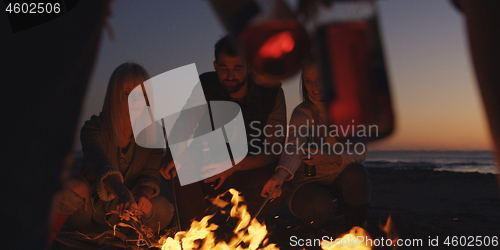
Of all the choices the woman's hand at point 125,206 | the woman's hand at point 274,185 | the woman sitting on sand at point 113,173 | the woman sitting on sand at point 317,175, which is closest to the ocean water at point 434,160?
the woman sitting on sand at point 317,175

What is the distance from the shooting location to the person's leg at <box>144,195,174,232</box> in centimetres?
227

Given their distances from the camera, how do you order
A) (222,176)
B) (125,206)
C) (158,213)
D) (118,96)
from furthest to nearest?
(222,176) → (158,213) → (118,96) → (125,206)

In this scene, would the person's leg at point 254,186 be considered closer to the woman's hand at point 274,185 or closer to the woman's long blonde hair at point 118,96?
the woman's hand at point 274,185

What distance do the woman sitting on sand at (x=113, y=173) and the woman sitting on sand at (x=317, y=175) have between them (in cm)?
80

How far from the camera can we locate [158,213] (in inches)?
91.0

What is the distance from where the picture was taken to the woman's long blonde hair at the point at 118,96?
2199 mm

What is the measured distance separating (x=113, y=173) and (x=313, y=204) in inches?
52.1

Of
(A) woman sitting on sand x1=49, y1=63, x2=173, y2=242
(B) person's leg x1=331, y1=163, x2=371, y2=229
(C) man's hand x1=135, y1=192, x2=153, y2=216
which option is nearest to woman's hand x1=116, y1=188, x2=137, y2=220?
(A) woman sitting on sand x1=49, y1=63, x2=173, y2=242

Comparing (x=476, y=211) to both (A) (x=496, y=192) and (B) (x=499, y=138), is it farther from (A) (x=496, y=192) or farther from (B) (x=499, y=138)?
(B) (x=499, y=138)

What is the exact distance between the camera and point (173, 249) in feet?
5.83

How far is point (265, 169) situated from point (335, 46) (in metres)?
1.54

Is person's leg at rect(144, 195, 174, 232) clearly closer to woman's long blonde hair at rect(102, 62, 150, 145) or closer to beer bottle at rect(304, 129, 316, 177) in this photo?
woman's long blonde hair at rect(102, 62, 150, 145)

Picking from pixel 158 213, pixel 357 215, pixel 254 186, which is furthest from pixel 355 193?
pixel 158 213

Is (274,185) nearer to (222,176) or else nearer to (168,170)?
(222,176)
